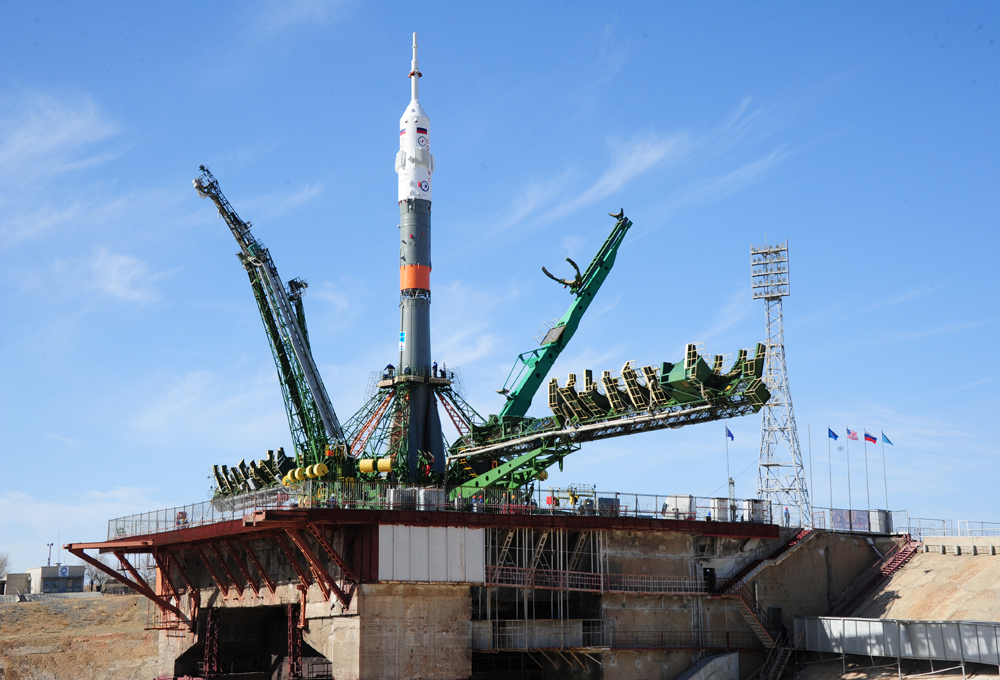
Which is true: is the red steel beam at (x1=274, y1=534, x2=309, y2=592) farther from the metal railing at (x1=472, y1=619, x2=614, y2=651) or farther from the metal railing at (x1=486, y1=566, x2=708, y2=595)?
Answer: the metal railing at (x1=486, y1=566, x2=708, y2=595)

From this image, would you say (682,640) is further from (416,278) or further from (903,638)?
(416,278)

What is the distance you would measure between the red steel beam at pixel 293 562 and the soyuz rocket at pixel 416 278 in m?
16.1

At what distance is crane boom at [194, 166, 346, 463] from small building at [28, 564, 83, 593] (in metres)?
79.0

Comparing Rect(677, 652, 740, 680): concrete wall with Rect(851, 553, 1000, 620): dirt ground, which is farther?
Rect(677, 652, 740, 680): concrete wall

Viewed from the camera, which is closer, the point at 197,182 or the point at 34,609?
the point at 197,182

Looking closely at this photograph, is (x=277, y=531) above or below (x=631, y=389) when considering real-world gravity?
below

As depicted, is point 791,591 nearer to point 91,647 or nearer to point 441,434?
point 441,434

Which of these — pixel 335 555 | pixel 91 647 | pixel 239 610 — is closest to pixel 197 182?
pixel 239 610

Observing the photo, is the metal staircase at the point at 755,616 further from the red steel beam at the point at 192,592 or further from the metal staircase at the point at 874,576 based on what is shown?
the red steel beam at the point at 192,592

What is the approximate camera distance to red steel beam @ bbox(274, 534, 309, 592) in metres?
55.7

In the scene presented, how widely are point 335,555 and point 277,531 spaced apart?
4.26 metres

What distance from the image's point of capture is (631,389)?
186 feet

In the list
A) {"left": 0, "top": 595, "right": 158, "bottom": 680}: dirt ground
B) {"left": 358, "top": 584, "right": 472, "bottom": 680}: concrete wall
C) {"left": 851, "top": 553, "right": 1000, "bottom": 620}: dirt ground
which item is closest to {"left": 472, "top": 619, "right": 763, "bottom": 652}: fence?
{"left": 358, "top": 584, "right": 472, "bottom": 680}: concrete wall

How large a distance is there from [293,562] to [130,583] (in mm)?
13133
